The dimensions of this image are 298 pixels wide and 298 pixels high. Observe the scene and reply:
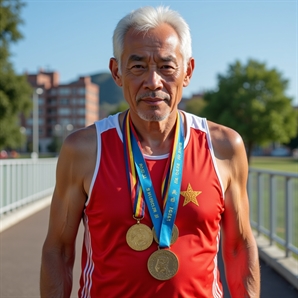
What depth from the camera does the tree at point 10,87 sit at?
3791 cm

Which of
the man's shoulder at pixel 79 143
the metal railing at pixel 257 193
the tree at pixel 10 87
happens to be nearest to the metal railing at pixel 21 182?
the metal railing at pixel 257 193

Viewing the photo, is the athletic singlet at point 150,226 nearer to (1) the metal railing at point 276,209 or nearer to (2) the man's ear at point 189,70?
(2) the man's ear at point 189,70

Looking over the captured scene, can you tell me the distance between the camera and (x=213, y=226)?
2156mm

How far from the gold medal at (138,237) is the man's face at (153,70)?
44 cm

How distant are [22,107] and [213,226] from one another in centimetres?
3917

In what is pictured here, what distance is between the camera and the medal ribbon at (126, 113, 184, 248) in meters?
2.08

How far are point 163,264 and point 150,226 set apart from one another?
6.4 inches

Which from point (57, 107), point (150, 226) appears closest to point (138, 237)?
point (150, 226)

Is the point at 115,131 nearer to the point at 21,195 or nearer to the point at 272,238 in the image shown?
the point at 272,238

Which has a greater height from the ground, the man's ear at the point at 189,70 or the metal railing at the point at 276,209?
the man's ear at the point at 189,70

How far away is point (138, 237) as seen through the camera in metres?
2.07

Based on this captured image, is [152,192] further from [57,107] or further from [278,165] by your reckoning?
[57,107]

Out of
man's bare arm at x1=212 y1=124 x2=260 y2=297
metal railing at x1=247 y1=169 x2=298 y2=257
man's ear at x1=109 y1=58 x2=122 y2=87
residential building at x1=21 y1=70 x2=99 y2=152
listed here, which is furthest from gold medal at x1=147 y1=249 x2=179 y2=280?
residential building at x1=21 y1=70 x2=99 y2=152

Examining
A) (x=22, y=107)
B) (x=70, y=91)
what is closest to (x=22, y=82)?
(x=22, y=107)
